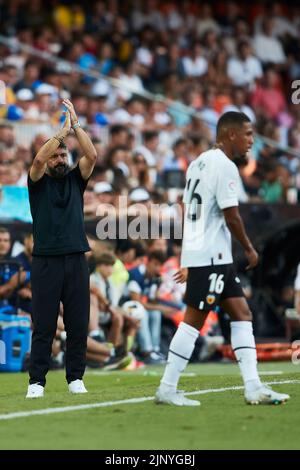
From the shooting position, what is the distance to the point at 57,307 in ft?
33.2

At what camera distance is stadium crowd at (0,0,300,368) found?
15.8 meters

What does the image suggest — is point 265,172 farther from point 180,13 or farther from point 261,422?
point 261,422

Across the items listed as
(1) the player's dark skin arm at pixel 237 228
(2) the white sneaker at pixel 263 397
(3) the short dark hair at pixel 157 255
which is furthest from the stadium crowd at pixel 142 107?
(2) the white sneaker at pixel 263 397

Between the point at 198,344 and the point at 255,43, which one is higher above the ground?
the point at 255,43

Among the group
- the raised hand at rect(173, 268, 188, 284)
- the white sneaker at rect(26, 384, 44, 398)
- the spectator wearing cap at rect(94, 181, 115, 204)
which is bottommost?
the white sneaker at rect(26, 384, 44, 398)

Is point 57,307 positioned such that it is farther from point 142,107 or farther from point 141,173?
point 142,107

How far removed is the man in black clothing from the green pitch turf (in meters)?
0.36

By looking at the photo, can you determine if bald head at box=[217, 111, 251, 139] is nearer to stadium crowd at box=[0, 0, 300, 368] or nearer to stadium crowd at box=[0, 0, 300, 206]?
stadium crowd at box=[0, 0, 300, 368]

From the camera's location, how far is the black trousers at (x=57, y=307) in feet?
33.0

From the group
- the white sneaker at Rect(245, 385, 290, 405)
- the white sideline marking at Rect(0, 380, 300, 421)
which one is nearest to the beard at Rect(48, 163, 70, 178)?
the white sideline marking at Rect(0, 380, 300, 421)

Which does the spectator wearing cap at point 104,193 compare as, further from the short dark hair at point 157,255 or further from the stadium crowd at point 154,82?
the short dark hair at point 157,255

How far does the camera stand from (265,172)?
2055cm
